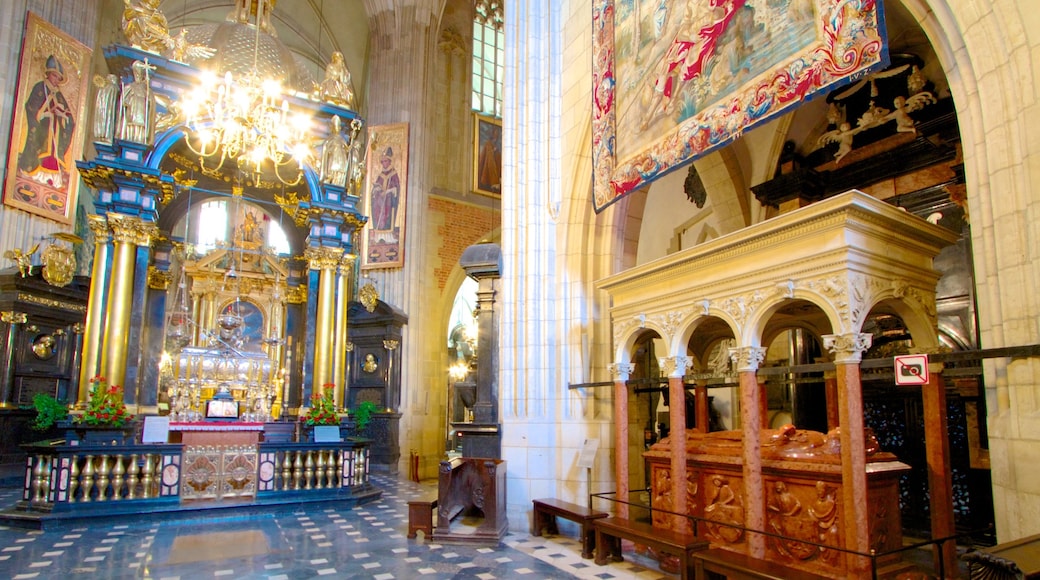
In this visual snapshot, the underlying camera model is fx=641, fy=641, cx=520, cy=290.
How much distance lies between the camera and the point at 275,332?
14.3 metres

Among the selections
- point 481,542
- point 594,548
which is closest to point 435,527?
point 481,542

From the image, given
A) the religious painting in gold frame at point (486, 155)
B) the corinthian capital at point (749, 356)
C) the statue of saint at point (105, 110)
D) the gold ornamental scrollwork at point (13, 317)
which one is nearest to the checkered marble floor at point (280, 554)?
the corinthian capital at point (749, 356)

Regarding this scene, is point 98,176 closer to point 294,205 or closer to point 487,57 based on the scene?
point 294,205

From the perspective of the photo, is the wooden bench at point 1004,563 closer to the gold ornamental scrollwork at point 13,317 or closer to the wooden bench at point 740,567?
the wooden bench at point 740,567

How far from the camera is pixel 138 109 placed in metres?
10.7

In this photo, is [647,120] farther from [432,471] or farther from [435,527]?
[432,471]

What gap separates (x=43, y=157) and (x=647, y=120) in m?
11.5

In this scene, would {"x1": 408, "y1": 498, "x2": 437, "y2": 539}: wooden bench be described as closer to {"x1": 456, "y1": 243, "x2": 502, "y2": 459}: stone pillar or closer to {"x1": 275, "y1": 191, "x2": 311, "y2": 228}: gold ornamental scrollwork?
{"x1": 456, "y1": 243, "x2": 502, "y2": 459}: stone pillar

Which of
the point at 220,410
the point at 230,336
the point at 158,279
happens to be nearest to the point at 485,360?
the point at 220,410

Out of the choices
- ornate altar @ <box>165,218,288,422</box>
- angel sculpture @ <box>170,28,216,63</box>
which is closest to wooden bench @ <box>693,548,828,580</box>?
ornate altar @ <box>165,218,288,422</box>

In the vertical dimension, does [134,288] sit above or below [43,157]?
below

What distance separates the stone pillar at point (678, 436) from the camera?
18.5ft

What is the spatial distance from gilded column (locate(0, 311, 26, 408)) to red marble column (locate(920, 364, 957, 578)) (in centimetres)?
1343

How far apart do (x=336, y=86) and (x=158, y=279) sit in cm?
528
